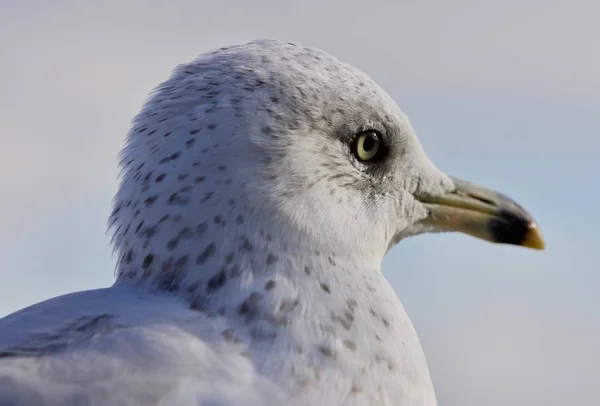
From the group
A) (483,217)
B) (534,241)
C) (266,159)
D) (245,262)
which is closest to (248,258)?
(245,262)

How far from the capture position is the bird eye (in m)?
4.60

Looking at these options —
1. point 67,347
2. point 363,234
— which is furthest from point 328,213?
point 67,347

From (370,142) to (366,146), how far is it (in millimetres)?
24

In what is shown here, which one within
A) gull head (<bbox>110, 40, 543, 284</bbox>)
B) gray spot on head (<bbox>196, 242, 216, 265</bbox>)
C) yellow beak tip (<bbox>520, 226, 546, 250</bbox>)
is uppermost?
gull head (<bbox>110, 40, 543, 284</bbox>)

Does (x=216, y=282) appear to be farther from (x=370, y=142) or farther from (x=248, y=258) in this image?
(x=370, y=142)

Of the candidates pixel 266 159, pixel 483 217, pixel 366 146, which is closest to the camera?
pixel 266 159

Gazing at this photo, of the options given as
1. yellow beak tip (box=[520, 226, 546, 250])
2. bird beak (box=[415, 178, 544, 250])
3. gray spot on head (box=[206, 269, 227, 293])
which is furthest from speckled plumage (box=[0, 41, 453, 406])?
yellow beak tip (box=[520, 226, 546, 250])

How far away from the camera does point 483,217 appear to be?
5082 millimetres

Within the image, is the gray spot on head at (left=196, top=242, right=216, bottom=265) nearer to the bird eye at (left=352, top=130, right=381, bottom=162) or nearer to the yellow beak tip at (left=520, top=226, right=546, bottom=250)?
the bird eye at (left=352, top=130, right=381, bottom=162)

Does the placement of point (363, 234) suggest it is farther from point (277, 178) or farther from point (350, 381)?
point (350, 381)

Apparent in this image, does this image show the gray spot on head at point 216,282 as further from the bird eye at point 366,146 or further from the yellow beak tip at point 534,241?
the yellow beak tip at point 534,241

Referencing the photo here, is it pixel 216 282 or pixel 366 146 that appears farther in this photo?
pixel 366 146

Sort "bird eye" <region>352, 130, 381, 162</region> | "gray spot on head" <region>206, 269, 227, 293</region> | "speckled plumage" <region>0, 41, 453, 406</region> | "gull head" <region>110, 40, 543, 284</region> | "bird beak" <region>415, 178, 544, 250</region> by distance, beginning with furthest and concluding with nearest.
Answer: "bird beak" <region>415, 178, 544, 250</region>, "bird eye" <region>352, 130, 381, 162</region>, "gull head" <region>110, 40, 543, 284</region>, "gray spot on head" <region>206, 269, 227, 293</region>, "speckled plumage" <region>0, 41, 453, 406</region>

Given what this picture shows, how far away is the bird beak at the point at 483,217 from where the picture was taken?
16.5 feet
